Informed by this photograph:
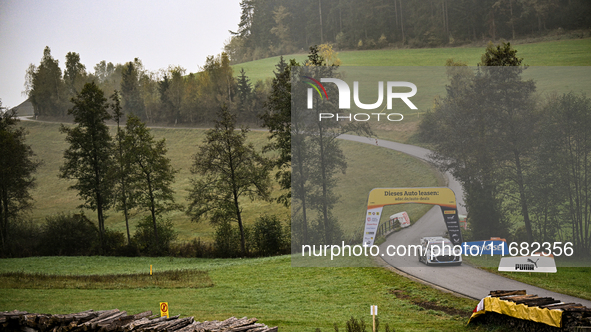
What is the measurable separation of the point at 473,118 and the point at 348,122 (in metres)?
4.46

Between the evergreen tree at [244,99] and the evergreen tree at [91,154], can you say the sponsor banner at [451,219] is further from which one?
the evergreen tree at [244,99]

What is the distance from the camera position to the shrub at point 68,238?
28953mm

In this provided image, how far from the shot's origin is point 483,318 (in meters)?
9.98

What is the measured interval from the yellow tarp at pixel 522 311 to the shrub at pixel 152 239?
22392mm

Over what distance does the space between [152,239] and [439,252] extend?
20025 mm

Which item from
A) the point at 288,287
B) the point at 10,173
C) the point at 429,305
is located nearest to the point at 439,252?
the point at 429,305

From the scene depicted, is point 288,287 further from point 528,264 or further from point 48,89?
point 48,89

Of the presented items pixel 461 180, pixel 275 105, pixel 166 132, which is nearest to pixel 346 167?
pixel 461 180

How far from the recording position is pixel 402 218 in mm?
15711

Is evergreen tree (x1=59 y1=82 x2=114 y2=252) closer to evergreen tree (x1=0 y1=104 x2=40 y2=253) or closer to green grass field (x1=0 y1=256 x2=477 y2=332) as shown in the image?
evergreen tree (x1=0 y1=104 x2=40 y2=253)

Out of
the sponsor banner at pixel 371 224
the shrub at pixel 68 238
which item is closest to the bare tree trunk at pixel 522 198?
the sponsor banner at pixel 371 224

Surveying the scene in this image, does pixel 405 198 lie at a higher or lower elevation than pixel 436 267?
higher

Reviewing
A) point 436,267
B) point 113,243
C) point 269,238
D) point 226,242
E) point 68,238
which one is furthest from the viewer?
point 113,243

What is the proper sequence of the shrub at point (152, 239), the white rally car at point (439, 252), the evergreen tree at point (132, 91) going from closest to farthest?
the white rally car at point (439, 252) → the shrub at point (152, 239) → the evergreen tree at point (132, 91)
